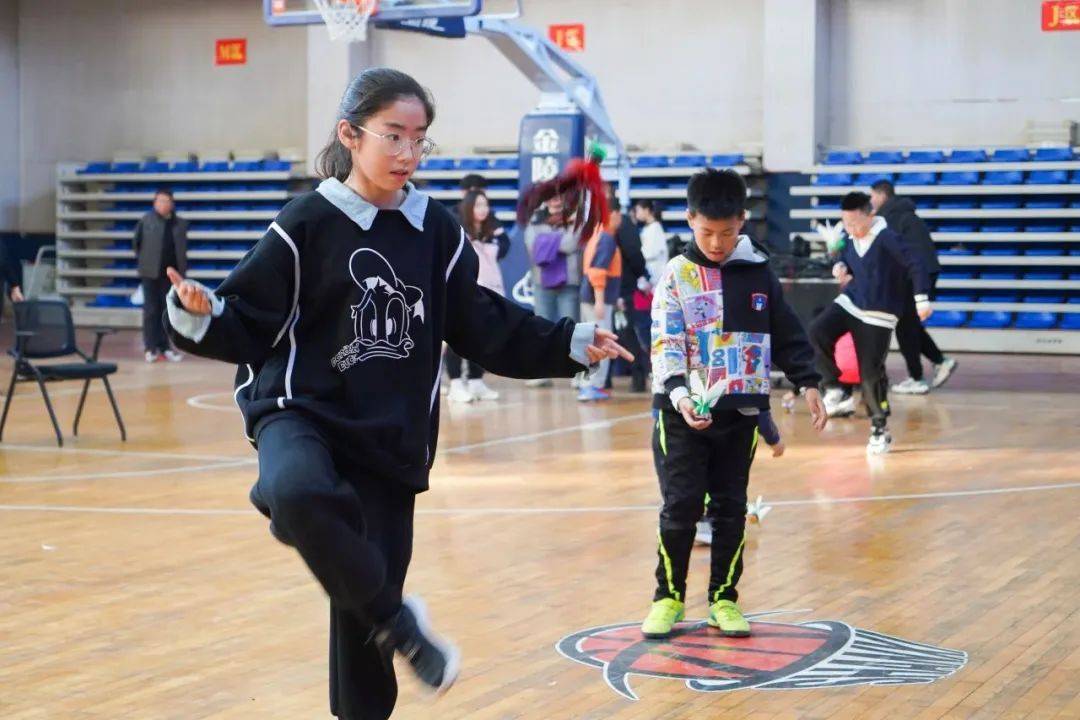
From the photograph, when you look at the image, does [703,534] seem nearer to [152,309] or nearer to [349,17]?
[349,17]

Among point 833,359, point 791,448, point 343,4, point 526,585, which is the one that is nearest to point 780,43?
point 343,4

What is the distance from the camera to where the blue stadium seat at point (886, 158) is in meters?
19.0

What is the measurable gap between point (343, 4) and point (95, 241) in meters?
11.0

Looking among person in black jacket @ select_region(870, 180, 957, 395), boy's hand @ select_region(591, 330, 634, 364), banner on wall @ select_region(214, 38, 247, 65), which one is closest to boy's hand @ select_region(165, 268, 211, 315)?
boy's hand @ select_region(591, 330, 634, 364)

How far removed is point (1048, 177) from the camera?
18203 millimetres

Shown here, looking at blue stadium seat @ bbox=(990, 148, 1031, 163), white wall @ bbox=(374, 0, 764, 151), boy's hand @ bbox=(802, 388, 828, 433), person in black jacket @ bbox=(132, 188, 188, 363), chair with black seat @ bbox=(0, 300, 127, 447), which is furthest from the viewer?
white wall @ bbox=(374, 0, 764, 151)

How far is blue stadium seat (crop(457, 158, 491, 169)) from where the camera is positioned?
69.2 ft

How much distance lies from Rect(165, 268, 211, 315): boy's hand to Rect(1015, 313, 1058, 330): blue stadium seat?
16.4m

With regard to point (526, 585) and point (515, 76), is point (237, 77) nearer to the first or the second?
point (515, 76)

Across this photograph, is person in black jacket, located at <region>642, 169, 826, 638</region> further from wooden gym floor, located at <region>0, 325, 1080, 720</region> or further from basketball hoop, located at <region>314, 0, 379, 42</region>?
basketball hoop, located at <region>314, 0, 379, 42</region>

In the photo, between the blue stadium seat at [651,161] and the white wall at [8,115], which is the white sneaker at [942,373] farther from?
the white wall at [8,115]

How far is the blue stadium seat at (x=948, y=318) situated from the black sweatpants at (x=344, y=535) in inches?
623

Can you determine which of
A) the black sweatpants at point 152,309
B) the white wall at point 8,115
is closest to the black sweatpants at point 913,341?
the black sweatpants at point 152,309

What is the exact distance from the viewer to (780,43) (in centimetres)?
1944
